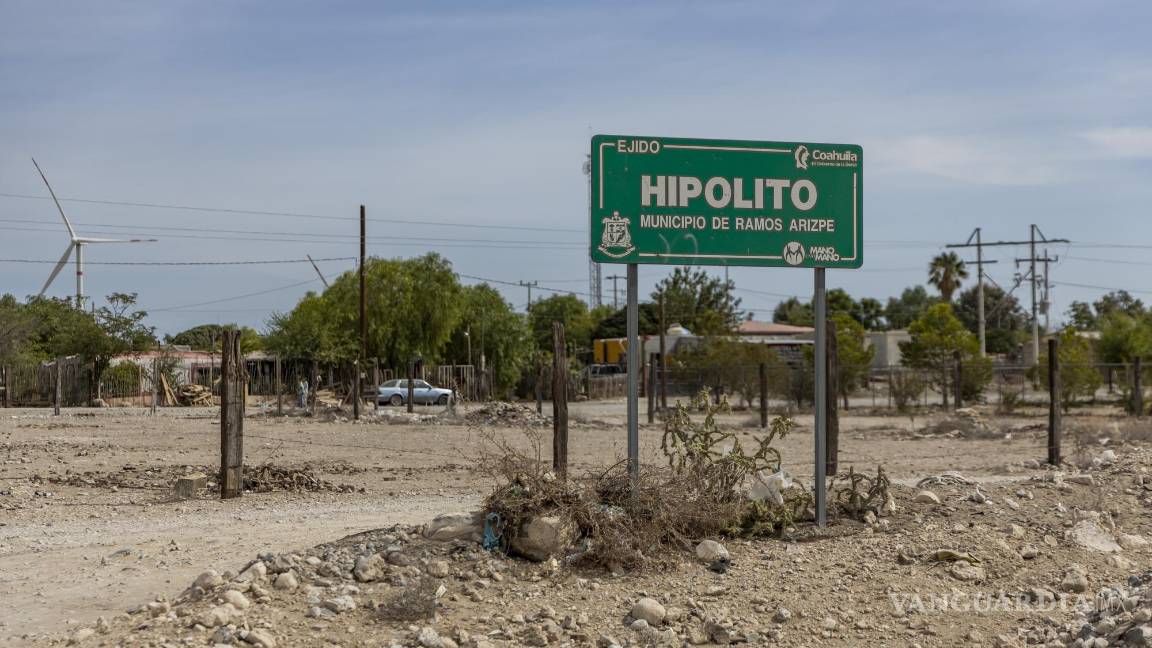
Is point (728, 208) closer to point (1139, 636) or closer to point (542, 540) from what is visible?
point (542, 540)

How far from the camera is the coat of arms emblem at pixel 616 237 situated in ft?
29.0

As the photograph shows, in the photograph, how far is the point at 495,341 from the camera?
6278 centimetres

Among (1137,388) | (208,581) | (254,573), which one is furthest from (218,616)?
(1137,388)

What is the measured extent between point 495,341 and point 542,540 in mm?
55235

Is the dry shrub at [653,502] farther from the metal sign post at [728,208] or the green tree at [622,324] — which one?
the green tree at [622,324]

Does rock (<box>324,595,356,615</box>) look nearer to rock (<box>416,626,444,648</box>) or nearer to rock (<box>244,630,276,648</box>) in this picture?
rock (<box>244,630,276,648</box>)

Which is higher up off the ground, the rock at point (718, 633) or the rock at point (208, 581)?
the rock at point (208, 581)

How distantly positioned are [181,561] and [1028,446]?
1812cm

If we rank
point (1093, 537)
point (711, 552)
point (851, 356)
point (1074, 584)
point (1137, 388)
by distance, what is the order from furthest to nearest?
point (851, 356) → point (1137, 388) → point (1093, 537) → point (711, 552) → point (1074, 584)

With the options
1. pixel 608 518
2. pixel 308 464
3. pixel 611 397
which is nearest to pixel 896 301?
pixel 611 397

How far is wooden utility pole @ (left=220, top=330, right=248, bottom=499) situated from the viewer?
12789mm

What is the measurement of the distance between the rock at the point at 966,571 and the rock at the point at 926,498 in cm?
184

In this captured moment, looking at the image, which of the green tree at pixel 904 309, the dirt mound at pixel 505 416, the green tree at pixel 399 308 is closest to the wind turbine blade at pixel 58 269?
the green tree at pixel 399 308

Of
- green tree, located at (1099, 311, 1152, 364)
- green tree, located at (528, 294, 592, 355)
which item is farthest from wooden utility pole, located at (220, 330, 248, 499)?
green tree, located at (528, 294, 592, 355)
